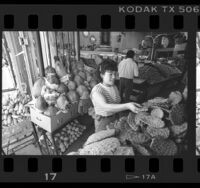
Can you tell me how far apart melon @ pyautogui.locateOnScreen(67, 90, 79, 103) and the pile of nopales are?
0.27m

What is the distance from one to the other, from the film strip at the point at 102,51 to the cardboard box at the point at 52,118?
0.01 meters

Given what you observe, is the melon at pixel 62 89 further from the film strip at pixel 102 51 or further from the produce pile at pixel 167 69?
the produce pile at pixel 167 69

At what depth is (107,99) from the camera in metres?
2.82

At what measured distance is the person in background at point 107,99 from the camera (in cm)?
280

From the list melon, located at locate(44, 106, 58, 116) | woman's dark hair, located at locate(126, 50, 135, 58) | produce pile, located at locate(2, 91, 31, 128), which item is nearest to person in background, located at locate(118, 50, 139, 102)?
woman's dark hair, located at locate(126, 50, 135, 58)

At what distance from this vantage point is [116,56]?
2.80 metres

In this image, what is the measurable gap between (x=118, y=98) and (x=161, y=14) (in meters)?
0.61

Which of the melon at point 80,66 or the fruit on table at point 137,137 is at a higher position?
the melon at point 80,66

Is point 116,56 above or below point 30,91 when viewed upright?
above

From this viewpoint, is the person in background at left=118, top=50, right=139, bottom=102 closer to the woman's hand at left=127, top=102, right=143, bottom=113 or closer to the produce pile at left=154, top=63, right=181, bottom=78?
the woman's hand at left=127, top=102, right=143, bottom=113

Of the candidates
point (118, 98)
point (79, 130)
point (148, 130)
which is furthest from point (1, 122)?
point (148, 130)

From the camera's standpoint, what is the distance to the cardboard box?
2.86 metres

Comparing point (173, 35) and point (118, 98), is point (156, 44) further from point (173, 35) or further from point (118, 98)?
point (118, 98)

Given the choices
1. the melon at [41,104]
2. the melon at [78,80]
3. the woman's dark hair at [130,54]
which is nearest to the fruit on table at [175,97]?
the woman's dark hair at [130,54]
